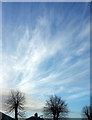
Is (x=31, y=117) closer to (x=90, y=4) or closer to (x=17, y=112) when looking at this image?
(x=17, y=112)

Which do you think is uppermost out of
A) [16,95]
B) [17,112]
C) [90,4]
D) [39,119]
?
[90,4]

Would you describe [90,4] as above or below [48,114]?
above

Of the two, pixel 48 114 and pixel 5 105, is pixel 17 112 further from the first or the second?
pixel 48 114

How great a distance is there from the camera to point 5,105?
182 feet

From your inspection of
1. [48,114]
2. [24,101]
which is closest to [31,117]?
[48,114]

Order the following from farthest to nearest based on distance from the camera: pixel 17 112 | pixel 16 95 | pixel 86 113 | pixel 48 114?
pixel 86 113 → pixel 48 114 → pixel 16 95 → pixel 17 112

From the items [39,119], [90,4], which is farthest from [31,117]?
[90,4]

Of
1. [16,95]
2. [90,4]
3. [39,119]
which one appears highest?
[90,4]

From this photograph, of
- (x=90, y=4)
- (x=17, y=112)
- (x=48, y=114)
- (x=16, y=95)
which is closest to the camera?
(x=90, y=4)

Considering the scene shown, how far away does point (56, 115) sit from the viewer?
198ft

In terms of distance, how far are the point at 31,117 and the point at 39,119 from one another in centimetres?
322

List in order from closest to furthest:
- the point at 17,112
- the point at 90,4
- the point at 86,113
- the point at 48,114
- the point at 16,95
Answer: the point at 90,4
the point at 17,112
the point at 16,95
the point at 48,114
the point at 86,113

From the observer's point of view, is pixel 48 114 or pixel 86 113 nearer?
pixel 48 114

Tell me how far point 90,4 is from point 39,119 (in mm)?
61721
